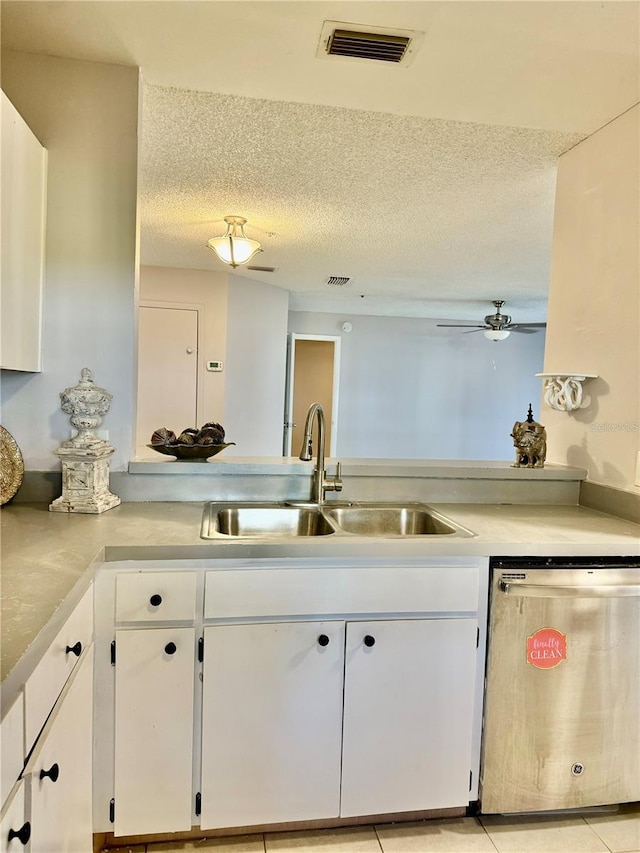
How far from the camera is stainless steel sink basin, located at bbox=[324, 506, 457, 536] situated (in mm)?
1927

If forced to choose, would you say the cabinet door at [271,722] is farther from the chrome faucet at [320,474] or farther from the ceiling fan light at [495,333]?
the ceiling fan light at [495,333]

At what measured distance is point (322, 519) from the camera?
1.83 meters

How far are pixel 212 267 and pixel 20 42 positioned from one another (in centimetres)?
279

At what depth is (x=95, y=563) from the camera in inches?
49.9

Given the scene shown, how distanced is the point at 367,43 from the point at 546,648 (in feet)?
6.31

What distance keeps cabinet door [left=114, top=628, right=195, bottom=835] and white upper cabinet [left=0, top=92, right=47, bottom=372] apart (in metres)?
0.93

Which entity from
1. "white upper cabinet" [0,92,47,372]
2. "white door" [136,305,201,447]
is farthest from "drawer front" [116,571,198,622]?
"white door" [136,305,201,447]

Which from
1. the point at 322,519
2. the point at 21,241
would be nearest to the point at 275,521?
the point at 322,519

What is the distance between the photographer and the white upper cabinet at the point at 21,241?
4.74 feet

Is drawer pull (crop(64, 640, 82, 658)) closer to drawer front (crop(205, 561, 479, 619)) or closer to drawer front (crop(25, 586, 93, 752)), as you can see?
drawer front (crop(25, 586, 93, 752))

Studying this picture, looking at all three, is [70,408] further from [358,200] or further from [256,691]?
[358,200]

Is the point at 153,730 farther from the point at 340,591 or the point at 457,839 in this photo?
the point at 457,839

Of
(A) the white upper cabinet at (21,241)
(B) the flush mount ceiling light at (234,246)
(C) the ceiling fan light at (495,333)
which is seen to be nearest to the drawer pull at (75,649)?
(A) the white upper cabinet at (21,241)

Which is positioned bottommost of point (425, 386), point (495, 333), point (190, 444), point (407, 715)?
point (407, 715)
